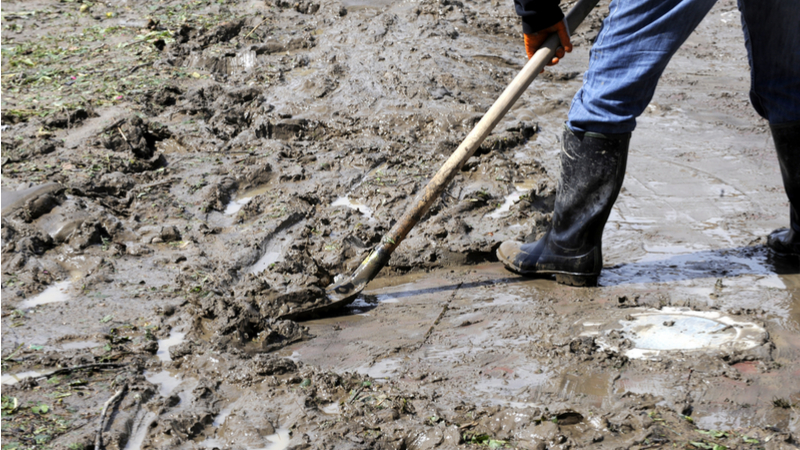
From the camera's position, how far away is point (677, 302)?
2.54 m

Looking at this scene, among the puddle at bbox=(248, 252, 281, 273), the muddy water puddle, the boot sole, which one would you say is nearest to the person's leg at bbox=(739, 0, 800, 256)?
the boot sole

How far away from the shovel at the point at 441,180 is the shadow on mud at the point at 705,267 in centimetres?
83

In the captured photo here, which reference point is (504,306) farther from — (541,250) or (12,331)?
(12,331)

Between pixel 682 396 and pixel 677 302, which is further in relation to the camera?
pixel 677 302

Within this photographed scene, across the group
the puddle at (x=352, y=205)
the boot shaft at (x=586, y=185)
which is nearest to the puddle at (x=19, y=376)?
the puddle at (x=352, y=205)

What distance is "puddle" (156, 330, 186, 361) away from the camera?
2.39m

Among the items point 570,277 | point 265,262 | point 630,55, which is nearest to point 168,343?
point 265,262

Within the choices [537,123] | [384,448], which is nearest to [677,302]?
[384,448]

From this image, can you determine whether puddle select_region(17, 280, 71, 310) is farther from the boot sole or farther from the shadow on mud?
the shadow on mud

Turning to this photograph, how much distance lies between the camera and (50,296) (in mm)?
2764

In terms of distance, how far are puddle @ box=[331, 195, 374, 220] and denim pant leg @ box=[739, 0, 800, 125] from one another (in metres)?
1.90

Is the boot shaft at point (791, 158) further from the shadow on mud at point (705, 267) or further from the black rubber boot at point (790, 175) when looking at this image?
the shadow on mud at point (705, 267)

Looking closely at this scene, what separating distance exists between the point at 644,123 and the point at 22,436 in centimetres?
403

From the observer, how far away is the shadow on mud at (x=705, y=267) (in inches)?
109
